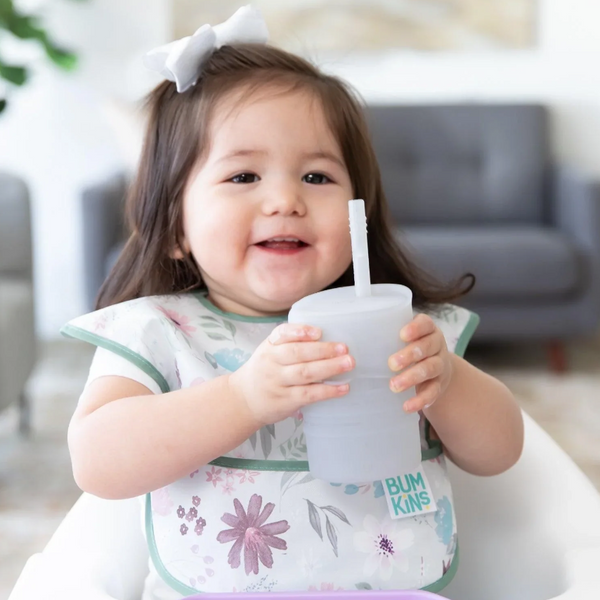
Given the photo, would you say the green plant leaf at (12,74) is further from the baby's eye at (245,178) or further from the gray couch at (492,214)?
the baby's eye at (245,178)

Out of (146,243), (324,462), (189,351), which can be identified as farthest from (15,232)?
(324,462)

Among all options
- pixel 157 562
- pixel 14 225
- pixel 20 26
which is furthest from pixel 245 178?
pixel 20 26

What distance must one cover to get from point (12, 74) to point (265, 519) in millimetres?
1780

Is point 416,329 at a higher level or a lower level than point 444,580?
higher

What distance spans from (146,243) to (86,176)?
230 cm

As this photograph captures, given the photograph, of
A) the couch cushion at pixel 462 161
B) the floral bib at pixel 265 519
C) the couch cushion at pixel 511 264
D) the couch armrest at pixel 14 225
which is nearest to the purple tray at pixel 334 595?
the floral bib at pixel 265 519

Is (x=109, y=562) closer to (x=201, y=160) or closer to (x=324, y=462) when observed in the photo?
(x=324, y=462)

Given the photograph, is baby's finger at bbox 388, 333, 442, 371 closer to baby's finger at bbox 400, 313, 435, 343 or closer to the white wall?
baby's finger at bbox 400, 313, 435, 343

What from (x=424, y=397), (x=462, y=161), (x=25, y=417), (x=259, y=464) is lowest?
(x=25, y=417)

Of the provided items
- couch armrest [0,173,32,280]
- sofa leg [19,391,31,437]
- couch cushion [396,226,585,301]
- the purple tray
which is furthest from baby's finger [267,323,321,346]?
couch cushion [396,226,585,301]

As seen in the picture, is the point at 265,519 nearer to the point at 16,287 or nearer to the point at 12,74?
the point at 16,287

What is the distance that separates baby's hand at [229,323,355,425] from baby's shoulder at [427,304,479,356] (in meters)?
0.32

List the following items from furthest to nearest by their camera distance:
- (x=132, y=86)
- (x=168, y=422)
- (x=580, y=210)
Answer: (x=132, y=86)
(x=580, y=210)
(x=168, y=422)

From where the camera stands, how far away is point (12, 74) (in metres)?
2.19
